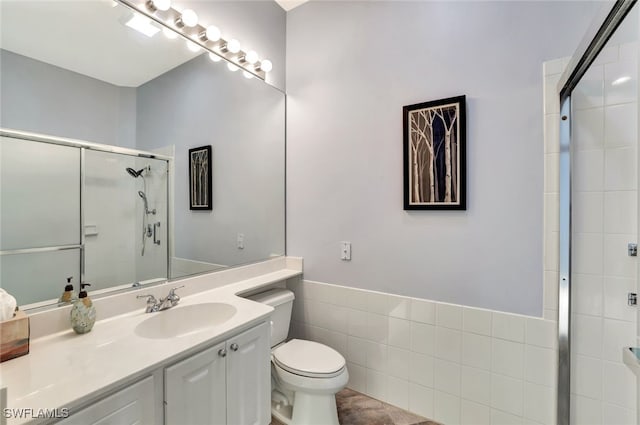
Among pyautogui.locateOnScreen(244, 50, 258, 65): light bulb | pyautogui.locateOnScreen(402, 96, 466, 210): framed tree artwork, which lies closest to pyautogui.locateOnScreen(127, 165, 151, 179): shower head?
A: pyautogui.locateOnScreen(244, 50, 258, 65): light bulb

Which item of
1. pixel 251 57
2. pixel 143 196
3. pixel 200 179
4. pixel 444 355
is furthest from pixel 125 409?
pixel 251 57

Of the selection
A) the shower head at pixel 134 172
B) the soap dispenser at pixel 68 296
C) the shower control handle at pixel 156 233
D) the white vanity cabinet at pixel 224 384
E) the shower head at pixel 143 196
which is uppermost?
the shower head at pixel 134 172

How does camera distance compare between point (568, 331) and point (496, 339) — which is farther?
point (496, 339)

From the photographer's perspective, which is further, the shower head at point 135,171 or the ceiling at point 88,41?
the shower head at point 135,171

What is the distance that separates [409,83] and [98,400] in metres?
1.89

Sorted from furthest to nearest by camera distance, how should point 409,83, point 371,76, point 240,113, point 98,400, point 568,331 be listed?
point 240,113, point 371,76, point 409,83, point 568,331, point 98,400

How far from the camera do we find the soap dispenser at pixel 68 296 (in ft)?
3.61

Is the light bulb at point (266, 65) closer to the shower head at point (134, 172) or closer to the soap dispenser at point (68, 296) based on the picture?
the shower head at point (134, 172)

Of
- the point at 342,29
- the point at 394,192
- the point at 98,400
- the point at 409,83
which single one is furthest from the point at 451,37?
the point at 98,400

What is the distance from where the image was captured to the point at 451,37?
5.05 feet

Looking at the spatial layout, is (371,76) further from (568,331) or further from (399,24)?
(568,331)

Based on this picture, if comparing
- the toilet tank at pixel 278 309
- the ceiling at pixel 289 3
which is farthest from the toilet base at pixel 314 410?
the ceiling at pixel 289 3

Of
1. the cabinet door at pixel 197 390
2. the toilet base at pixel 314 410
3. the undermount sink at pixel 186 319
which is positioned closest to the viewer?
the cabinet door at pixel 197 390

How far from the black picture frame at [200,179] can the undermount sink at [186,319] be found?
550mm
